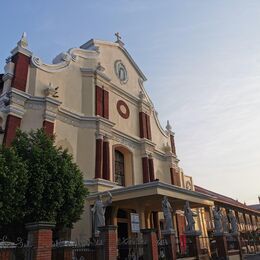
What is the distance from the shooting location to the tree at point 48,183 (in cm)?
1427

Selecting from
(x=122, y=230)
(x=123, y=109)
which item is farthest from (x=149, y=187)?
(x=123, y=109)

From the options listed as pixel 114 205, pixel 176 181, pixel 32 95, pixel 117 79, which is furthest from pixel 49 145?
pixel 176 181

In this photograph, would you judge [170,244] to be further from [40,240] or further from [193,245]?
[40,240]

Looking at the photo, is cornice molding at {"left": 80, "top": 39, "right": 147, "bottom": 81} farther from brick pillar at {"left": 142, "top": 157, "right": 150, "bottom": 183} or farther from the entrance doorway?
the entrance doorway

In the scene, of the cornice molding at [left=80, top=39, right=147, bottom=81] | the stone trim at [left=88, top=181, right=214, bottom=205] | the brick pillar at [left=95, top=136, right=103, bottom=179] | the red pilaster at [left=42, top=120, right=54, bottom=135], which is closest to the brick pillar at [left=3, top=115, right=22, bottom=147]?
the red pilaster at [left=42, top=120, right=54, bottom=135]

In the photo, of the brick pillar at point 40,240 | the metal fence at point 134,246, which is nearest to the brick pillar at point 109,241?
the metal fence at point 134,246

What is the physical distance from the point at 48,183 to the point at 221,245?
33.7 ft

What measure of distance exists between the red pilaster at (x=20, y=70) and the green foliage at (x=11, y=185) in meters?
6.35

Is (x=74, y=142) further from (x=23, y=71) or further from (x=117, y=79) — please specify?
(x=117, y=79)

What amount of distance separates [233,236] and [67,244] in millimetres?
13705

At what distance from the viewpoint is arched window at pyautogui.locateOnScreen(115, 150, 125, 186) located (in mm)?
24812

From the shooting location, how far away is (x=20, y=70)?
773 inches

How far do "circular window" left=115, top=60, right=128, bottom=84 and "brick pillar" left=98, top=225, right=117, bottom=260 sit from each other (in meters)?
18.0

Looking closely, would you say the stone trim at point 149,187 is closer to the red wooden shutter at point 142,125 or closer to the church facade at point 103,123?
the church facade at point 103,123
